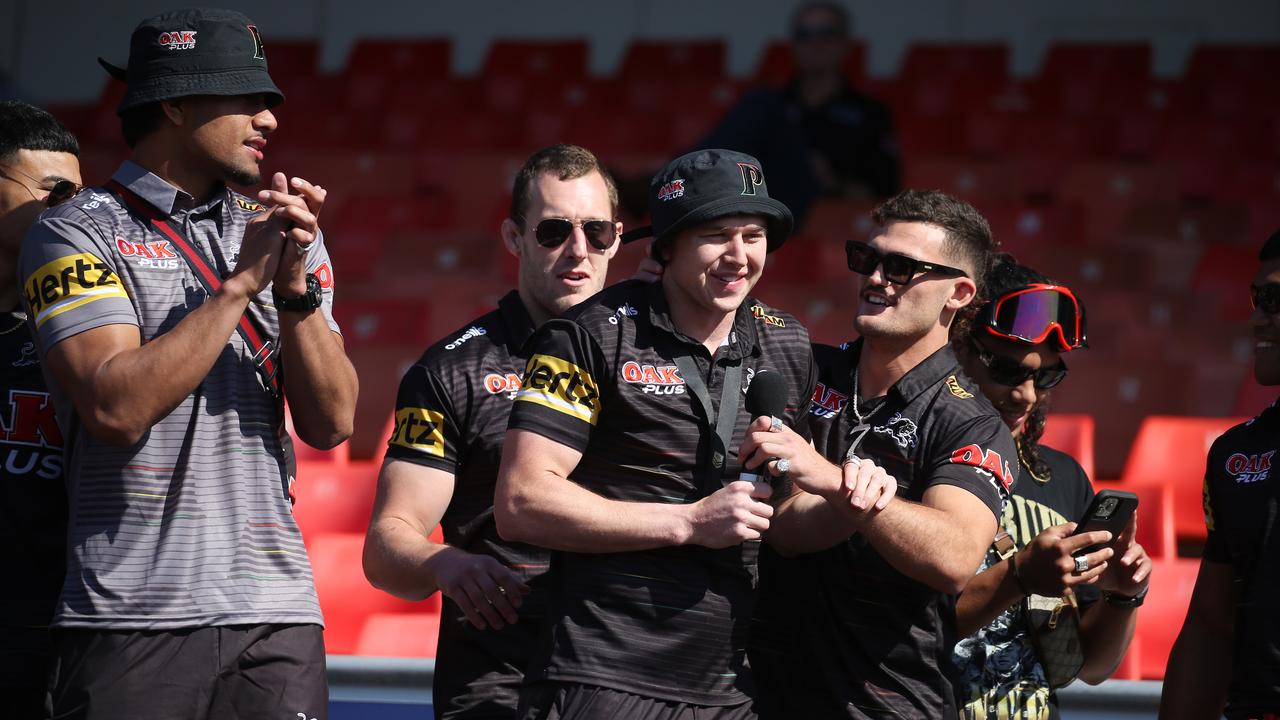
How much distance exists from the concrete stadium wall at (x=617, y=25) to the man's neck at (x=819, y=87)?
3910 millimetres

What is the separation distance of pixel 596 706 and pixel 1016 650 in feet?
4.39

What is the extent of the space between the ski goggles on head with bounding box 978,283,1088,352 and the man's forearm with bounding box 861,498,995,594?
3.08 feet

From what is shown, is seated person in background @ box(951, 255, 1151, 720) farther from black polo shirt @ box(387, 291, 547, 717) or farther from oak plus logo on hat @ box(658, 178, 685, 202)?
oak plus logo on hat @ box(658, 178, 685, 202)

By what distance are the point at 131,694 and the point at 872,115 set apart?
695cm

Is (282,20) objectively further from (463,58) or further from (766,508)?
(766,508)

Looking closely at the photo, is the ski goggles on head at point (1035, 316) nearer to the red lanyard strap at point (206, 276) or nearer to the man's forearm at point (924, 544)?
the man's forearm at point (924, 544)

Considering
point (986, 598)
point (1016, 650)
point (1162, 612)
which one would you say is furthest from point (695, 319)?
point (1162, 612)

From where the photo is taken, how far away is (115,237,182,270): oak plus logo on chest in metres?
2.76

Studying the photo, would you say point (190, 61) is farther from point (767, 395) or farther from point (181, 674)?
point (767, 395)

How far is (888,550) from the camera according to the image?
2826 millimetres

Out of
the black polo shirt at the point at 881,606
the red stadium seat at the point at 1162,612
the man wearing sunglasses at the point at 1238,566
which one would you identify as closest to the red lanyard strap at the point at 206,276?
the black polo shirt at the point at 881,606

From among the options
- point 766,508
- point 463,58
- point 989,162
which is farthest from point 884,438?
point 463,58

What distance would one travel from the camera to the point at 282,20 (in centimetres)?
1339

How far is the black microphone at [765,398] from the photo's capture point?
Result: 2.64 meters
